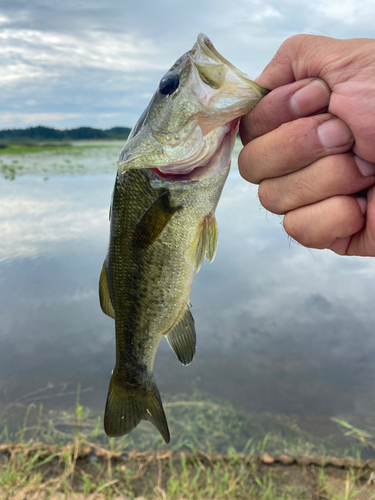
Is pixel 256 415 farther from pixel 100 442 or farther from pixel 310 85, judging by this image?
pixel 310 85

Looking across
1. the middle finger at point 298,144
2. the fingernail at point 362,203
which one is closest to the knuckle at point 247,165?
the middle finger at point 298,144

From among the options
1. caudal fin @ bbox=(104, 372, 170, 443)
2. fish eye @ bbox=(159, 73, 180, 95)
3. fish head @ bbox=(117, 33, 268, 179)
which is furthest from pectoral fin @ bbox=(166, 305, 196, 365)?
fish eye @ bbox=(159, 73, 180, 95)

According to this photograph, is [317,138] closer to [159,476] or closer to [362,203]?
[362,203]

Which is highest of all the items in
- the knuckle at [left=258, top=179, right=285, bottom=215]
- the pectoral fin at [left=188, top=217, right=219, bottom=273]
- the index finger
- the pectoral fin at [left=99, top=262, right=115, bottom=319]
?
the index finger

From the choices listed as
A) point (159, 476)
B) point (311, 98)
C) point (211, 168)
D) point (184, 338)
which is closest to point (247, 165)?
point (211, 168)

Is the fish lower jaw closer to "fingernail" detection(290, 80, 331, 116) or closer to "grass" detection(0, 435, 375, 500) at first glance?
"fingernail" detection(290, 80, 331, 116)

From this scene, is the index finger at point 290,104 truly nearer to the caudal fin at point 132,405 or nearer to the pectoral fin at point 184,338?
the pectoral fin at point 184,338
